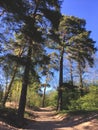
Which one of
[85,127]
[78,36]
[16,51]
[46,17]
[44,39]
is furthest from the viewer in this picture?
[78,36]

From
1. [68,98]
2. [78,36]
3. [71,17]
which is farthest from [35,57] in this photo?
[68,98]

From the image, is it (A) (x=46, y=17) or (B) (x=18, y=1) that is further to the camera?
(A) (x=46, y=17)

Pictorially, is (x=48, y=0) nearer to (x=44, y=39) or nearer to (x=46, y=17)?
(x=46, y=17)

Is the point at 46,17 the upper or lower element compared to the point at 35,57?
upper

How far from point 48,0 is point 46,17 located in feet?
4.78

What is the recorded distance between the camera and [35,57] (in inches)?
902

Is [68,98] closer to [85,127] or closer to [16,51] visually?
[16,51]

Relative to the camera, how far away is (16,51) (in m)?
28.3

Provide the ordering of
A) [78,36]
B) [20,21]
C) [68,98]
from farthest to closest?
[68,98]
[78,36]
[20,21]

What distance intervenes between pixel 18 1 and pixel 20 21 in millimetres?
1512

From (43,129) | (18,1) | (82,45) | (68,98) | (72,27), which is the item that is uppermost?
(72,27)

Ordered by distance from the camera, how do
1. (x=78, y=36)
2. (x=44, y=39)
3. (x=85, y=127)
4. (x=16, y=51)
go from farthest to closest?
(x=78, y=36)
(x=16, y=51)
(x=44, y=39)
(x=85, y=127)

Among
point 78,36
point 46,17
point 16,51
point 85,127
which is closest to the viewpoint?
point 85,127

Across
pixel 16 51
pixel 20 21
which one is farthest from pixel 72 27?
pixel 20 21
